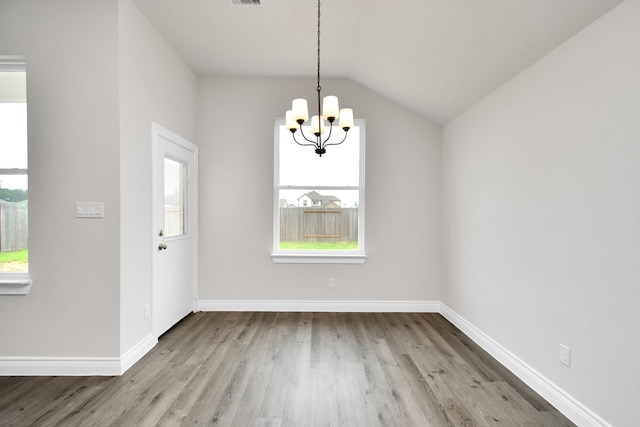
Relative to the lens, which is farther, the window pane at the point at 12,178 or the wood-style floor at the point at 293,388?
the window pane at the point at 12,178

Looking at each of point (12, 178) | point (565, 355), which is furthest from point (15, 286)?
point (565, 355)

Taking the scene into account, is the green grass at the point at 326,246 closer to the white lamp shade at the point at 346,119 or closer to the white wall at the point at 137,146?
the white wall at the point at 137,146

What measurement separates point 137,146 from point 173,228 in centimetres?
107

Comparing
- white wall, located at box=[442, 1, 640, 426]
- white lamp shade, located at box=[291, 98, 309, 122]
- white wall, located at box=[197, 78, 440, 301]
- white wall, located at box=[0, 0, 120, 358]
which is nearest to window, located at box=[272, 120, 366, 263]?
white wall, located at box=[197, 78, 440, 301]

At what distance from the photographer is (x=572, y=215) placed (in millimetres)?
1982

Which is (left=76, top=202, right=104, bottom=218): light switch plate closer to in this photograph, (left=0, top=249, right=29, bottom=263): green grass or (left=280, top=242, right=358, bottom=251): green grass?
(left=0, top=249, right=29, bottom=263): green grass

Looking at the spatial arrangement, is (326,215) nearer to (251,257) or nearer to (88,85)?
(251,257)

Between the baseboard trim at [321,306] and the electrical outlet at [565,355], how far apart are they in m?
2.05

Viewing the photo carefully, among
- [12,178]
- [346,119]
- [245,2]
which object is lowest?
[12,178]

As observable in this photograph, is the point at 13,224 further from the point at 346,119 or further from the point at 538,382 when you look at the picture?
the point at 538,382

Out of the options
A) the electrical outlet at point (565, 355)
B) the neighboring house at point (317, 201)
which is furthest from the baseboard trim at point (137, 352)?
the electrical outlet at point (565, 355)

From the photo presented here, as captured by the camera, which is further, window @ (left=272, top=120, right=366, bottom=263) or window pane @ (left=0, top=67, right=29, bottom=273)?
window @ (left=272, top=120, right=366, bottom=263)

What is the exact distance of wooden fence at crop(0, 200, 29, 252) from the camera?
101 inches

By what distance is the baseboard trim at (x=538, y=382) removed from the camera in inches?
73.4
